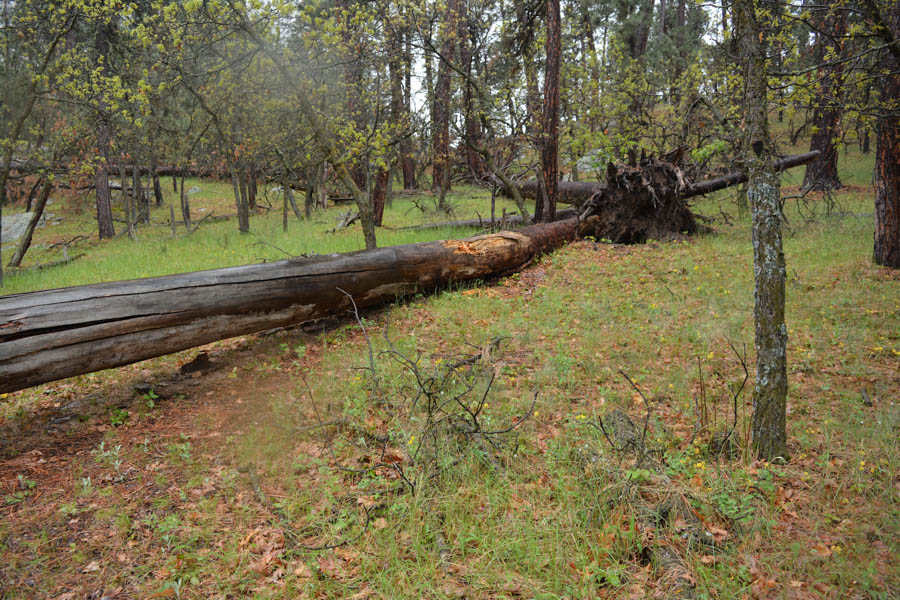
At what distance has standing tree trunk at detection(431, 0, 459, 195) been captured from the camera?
10.1 m

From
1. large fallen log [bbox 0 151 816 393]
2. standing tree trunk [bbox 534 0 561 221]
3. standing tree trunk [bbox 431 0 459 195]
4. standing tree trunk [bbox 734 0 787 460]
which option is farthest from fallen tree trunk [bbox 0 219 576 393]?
standing tree trunk [bbox 734 0 787 460]

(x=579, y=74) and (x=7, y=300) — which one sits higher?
(x=579, y=74)

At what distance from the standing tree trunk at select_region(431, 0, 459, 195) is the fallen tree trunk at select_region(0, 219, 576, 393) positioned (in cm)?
465

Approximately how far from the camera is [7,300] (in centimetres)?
441

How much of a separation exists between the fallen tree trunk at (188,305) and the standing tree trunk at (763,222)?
4812 millimetres

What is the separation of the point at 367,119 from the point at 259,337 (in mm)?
7881

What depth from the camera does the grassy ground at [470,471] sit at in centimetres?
284


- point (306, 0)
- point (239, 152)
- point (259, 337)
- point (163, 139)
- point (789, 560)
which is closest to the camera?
point (789, 560)


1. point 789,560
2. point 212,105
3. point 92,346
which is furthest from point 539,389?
point 212,105

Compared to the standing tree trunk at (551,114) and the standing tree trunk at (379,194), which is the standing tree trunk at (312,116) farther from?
the standing tree trunk at (379,194)

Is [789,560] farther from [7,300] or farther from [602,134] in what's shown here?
[602,134]

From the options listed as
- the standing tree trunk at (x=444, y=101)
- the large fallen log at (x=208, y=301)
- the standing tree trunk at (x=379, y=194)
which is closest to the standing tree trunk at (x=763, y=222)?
the large fallen log at (x=208, y=301)

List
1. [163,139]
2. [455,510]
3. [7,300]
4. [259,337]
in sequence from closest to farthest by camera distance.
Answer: [455,510]
[7,300]
[259,337]
[163,139]

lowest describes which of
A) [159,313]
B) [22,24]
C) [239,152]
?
[159,313]
